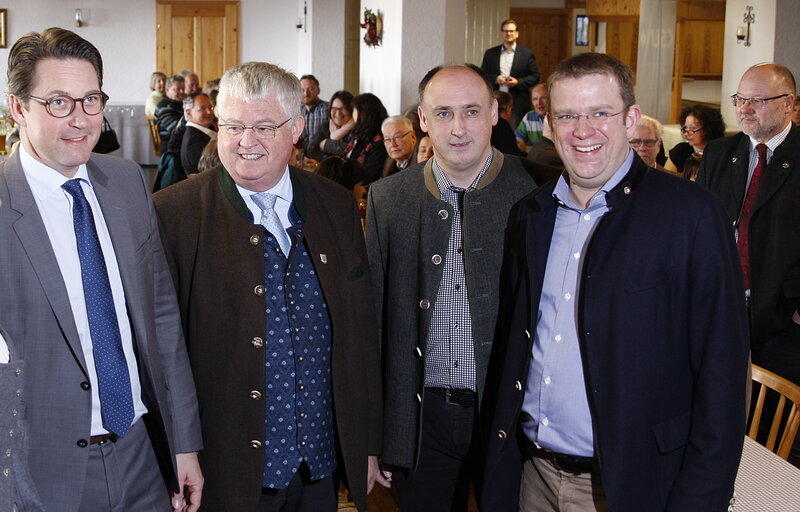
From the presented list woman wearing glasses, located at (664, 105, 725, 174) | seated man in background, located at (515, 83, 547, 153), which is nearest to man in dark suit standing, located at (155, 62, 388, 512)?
woman wearing glasses, located at (664, 105, 725, 174)

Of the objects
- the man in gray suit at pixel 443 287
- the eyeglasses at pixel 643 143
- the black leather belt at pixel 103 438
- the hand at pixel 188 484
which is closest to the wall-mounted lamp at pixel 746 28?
the eyeglasses at pixel 643 143

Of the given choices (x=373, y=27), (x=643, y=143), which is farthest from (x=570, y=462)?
(x=373, y=27)

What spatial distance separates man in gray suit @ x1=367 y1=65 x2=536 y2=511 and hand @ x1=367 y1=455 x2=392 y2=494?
5 centimetres

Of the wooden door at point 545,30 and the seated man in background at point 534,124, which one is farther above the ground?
the wooden door at point 545,30

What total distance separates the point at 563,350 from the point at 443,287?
565 millimetres

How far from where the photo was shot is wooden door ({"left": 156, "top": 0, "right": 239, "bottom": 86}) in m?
17.0

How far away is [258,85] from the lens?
2338 millimetres

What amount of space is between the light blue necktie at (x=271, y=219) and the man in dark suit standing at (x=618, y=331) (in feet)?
2.02

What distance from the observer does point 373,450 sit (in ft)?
8.68

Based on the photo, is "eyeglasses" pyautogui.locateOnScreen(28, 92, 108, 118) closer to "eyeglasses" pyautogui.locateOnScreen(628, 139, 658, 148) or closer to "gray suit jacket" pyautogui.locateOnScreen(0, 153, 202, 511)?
"gray suit jacket" pyautogui.locateOnScreen(0, 153, 202, 511)

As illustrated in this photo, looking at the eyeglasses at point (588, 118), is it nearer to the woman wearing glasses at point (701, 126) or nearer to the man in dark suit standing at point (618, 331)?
the man in dark suit standing at point (618, 331)

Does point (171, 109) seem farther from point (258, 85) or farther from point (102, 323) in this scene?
point (102, 323)

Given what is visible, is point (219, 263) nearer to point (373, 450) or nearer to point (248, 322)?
point (248, 322)

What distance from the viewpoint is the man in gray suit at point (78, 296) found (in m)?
1.92
